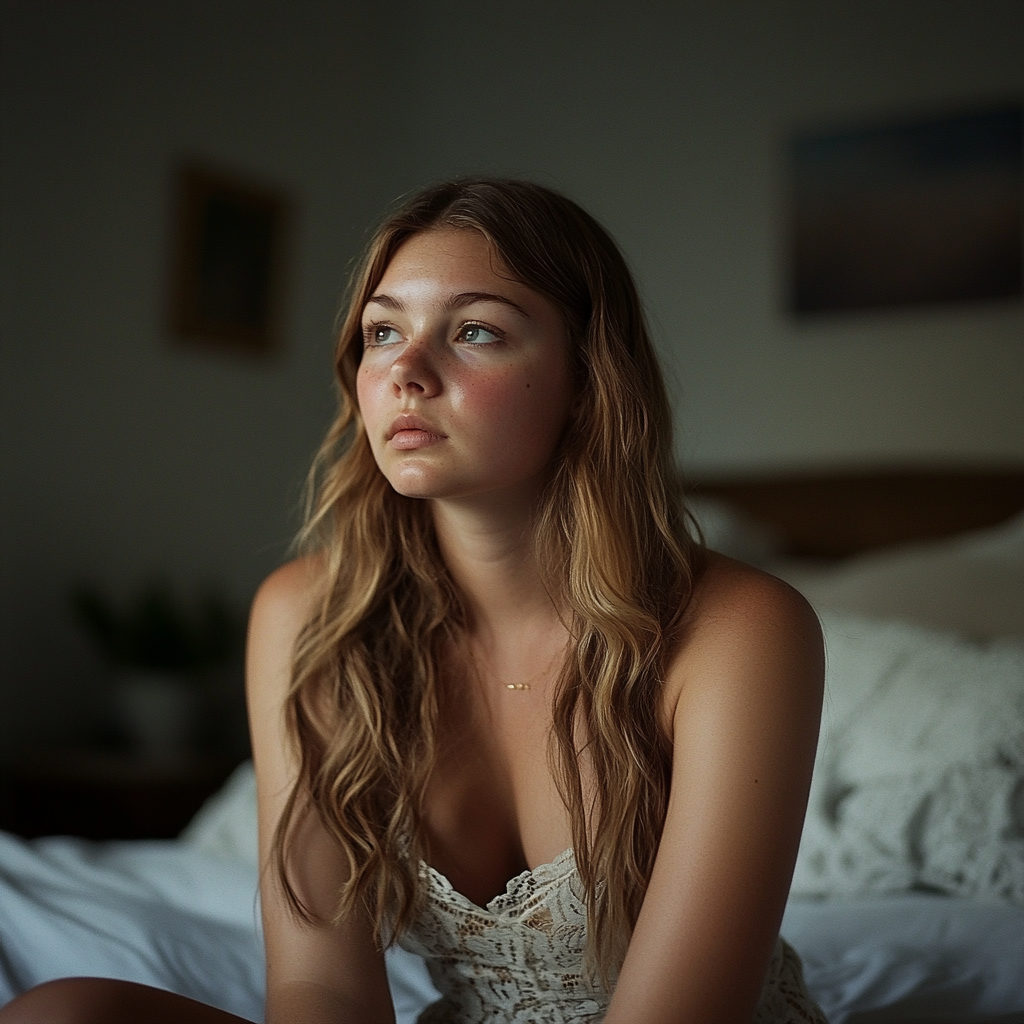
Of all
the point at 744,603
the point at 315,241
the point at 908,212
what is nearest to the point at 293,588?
the point at 744,603

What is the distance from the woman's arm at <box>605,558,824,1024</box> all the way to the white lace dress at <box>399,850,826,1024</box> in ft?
0.43

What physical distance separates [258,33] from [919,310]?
210 centimetres

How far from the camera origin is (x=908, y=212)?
3064 millimetres

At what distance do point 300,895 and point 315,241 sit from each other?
302 cm

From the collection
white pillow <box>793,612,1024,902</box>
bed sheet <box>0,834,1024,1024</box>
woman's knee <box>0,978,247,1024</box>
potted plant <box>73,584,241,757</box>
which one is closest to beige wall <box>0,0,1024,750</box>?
potted plant <box>73,584,241,757</box>

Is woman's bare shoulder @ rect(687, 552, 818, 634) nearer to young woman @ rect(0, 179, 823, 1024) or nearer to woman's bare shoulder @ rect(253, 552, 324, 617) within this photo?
young woman @ rect(0, 179, 823, 1024)

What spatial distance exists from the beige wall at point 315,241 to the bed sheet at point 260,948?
1.55 meters

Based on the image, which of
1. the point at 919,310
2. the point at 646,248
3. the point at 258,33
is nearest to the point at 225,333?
the point at 258,33

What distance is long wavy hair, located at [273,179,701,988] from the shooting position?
3.56ft

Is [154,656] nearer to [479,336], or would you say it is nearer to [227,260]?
[227,260]

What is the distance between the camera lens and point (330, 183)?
12.9ft

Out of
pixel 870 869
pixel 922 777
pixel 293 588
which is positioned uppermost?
pixel 293 588

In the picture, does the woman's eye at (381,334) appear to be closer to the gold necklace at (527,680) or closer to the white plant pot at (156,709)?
the gold necklace at (527,680)

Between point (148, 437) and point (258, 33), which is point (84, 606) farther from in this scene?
point (258, 33)
